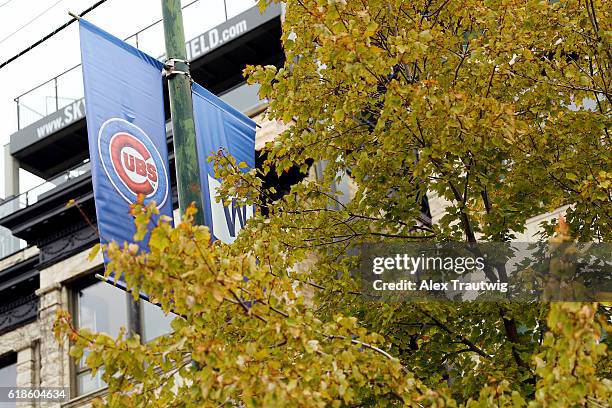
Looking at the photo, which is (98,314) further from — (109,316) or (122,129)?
(122,129)

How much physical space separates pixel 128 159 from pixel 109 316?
11.4 m

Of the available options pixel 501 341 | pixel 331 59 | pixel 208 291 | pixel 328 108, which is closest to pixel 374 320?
pixel 501 341

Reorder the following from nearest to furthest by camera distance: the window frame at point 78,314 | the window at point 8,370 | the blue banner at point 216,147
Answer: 1. the blue banner at point 216,147
2. the window frame at point 78,314
3. the window at point 8,370

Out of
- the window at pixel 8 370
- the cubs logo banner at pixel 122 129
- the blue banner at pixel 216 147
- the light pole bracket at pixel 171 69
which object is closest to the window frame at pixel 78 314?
the window at pixel 8 370

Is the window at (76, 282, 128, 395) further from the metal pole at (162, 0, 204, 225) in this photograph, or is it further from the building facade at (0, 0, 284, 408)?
the metal pole at (162, 0, 204, 225)

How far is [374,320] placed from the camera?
32.6 ft

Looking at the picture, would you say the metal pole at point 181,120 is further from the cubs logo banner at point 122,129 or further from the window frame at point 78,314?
the window frame at point 78,314

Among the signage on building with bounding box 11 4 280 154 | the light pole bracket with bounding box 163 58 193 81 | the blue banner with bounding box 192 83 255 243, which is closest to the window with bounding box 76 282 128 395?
the signage on building with bounding box 11 4 280 154

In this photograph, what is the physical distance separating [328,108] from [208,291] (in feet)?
13.4

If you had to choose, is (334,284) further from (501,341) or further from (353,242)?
(501,341)

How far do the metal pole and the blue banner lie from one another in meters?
1.16

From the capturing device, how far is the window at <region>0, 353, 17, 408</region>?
72.8 feet

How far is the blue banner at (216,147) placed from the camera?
10.1 metres

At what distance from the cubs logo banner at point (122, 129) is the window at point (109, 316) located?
941 centimetres
